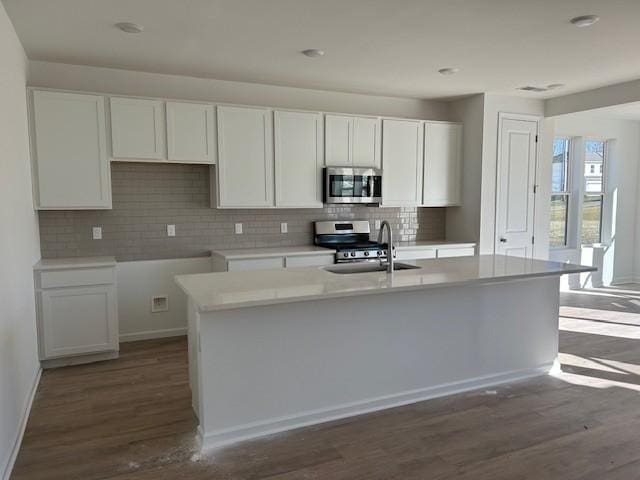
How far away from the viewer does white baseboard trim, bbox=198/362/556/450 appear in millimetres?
2678

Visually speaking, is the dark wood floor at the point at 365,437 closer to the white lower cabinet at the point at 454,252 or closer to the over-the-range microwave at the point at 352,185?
the white lower cabinet at the point at 454,252

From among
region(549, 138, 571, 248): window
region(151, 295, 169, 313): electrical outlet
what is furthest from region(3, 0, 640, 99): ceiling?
region(549, 138, 571, 248): window

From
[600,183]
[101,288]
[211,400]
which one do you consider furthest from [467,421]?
[600,183]

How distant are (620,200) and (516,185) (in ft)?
9.41

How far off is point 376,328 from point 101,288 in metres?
2.41

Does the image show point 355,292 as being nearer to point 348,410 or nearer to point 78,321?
point 348,410

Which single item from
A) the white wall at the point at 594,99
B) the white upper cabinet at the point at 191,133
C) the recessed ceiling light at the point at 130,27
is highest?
the recessed ceiling light at the point at 130,27

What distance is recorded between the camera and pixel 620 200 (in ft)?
24.9

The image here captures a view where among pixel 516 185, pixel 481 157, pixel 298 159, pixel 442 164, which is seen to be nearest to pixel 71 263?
pixel 298 159

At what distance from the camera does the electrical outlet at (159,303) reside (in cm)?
474

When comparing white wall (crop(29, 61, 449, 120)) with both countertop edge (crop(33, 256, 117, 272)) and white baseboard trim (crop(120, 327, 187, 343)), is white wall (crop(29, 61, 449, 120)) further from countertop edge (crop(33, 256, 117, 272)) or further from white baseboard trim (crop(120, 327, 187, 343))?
white baseboard trim (crop(120, 327, 187, 343))

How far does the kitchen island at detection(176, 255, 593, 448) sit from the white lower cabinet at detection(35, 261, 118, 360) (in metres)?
1.38

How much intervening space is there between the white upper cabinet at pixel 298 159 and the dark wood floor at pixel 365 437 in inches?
83.1

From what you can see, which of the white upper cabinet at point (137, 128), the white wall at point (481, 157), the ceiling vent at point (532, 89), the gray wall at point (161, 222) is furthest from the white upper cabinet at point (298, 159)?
the ceiling vent at point (532, 89)
